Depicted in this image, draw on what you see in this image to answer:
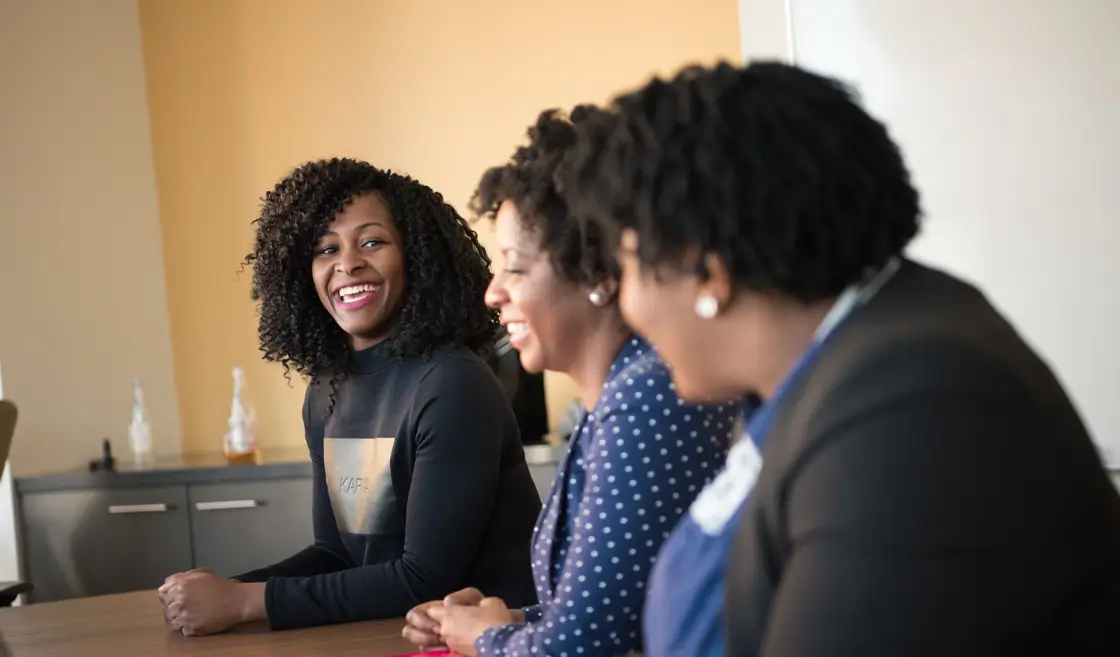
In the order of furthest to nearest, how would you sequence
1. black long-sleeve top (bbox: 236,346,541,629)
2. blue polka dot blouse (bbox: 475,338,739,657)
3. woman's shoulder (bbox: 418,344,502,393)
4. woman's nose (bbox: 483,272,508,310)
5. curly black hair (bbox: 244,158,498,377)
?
curly black hair (bbox: 244,158,498,377)
woman's shoulder (bbox: 418,344,502,393)
black long-sleeve top (bbox: 236,346,541,629)
woman's nose (bbox: 483,272,508,310)
blue polka dot blouse (bbox: 475,338,739,657)

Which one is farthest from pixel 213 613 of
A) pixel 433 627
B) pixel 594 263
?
pixel 594 263

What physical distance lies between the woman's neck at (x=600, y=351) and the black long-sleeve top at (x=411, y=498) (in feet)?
1.44

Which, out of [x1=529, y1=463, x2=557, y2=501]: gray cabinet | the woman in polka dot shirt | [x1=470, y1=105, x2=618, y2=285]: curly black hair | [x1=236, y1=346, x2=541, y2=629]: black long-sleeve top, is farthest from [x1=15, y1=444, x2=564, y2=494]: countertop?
[x1=470, y1=105, x2=618, y2=285]: curly black hair

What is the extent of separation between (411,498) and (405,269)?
0.46 metres

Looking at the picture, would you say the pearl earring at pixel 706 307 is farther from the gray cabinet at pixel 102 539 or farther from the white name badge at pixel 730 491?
the gray cabinet at pixel 102 539

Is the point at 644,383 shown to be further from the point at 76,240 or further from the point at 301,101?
the point at 76,240

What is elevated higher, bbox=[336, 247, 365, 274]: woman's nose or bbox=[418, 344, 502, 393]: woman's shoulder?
bbox=[336, 247, 365, 274]: woman's nose

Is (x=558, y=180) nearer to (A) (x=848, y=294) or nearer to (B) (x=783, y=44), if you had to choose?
(A) (x=848, y=294)

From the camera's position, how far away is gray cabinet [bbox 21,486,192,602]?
384 cm

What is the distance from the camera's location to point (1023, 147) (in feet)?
8.74

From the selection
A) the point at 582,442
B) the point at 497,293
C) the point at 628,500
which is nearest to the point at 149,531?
the point at 497,293

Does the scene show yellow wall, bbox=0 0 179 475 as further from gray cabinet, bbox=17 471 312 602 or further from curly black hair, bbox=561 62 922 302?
curly black hair, bbox=561 62 922 302

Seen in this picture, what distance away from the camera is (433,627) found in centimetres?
154

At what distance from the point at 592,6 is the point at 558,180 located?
285 cm
